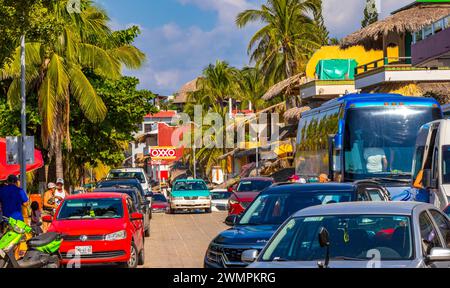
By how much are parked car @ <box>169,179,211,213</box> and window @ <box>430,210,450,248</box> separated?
3214cm

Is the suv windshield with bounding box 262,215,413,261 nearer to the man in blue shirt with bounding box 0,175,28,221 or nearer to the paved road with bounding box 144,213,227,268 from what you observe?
the paved road with bounding box 144,213,227,268

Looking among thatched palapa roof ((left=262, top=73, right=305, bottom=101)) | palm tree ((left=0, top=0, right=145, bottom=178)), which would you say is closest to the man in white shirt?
palm tree ((left=0, top=0, right=145, bottom=178))

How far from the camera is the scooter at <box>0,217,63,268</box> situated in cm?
1458

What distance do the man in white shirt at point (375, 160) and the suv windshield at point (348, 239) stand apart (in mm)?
15154

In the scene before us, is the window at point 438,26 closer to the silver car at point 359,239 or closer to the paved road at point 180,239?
the paved road at point 180,239

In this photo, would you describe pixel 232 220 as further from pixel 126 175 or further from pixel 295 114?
pixel 295 114

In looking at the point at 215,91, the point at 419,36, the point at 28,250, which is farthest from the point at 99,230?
the point at 215,91

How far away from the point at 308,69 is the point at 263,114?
1603cm

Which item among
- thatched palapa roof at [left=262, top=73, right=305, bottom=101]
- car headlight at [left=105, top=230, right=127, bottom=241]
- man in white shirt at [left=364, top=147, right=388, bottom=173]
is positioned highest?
thatched palapa roof at [left=262, top=73, right=305, bottom=101]

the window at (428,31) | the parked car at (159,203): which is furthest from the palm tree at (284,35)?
the window at (428,31)

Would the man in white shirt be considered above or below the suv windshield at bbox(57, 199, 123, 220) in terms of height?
above

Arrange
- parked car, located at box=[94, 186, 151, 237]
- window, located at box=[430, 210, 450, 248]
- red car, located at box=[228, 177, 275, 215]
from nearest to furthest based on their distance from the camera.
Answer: window, located at box=[430, 210, 450, 248]
parked car, located at box=[94, 186, 151, 237]
red car, located at box=[228, 177, 275, 215]

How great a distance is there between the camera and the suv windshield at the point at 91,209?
1886 centimetres

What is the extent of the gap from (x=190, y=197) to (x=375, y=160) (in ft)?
62.6
